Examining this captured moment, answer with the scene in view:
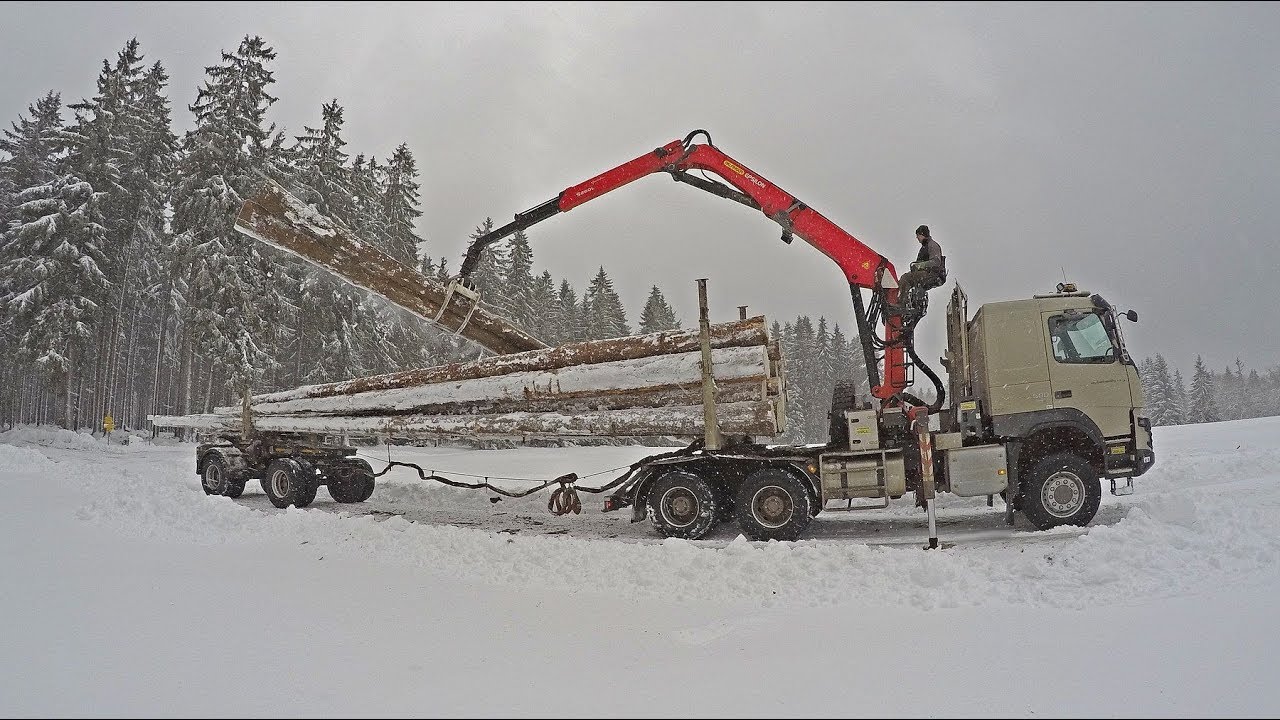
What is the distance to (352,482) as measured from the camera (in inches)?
466

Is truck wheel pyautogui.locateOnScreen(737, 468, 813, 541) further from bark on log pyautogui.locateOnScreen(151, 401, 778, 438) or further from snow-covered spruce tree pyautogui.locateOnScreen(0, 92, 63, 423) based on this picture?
snow-covered spruce tree pyautogui.locateOnScreen(0, 92, 63, 423)

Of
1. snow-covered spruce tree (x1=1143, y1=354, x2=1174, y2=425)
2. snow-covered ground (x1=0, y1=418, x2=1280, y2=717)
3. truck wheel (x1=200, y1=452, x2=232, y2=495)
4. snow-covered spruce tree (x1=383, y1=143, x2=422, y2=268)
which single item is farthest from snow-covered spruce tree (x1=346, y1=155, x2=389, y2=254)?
snow-covered spruce tree (x1=1143, y1=354, x2=1174, y2=425)

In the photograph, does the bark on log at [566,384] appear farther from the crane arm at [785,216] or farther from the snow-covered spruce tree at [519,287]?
the snow-covered spruce tree at [519,287]

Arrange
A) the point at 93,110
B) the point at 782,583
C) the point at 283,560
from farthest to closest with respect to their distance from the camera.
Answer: the point at 93,110 → the point at 283,560 → the point at 782,583

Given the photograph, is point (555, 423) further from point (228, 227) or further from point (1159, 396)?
point (1159, 396)

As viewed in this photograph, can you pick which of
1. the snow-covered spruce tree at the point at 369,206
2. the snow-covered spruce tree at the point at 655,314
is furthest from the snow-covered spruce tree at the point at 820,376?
the snow-covered spruce tree at the point at 369,206

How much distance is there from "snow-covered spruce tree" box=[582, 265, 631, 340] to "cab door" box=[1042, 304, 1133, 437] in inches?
1268

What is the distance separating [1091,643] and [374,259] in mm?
10108

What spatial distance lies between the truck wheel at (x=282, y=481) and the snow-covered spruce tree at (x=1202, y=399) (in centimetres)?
5268

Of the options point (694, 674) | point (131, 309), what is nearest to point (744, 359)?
point (694, 674)

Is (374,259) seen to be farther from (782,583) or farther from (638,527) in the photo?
(782,583)

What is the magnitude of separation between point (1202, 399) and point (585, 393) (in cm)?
5659

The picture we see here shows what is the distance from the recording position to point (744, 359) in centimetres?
810

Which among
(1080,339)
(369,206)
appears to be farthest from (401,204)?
(1080,339)
